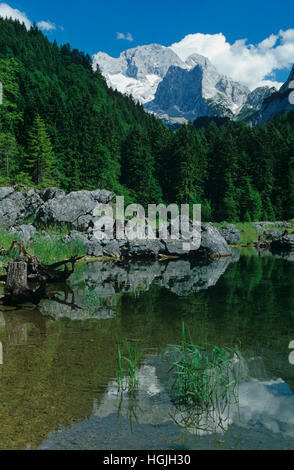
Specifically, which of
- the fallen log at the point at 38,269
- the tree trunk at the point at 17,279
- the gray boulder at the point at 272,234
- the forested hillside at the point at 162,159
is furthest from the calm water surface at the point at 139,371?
the forested hillside at the point at 162,159

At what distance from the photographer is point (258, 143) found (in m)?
77.1

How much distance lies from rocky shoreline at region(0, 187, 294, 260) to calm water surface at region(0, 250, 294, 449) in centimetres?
1318

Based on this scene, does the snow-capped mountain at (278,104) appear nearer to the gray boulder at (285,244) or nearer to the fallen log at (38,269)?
the gray boulder at (285,244)

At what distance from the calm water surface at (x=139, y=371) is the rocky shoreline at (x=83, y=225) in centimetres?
1318

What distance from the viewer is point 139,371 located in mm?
6828

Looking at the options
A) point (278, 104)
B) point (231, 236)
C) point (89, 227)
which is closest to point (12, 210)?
point (89, 227)

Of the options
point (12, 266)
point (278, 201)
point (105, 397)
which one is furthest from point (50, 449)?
point (278, 201)

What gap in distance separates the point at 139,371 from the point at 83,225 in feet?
83.9

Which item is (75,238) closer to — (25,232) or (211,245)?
(25,232)

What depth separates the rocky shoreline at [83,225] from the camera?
28.2m

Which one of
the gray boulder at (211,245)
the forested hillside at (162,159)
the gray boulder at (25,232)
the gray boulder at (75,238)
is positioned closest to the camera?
the gray boulder at (25,232)

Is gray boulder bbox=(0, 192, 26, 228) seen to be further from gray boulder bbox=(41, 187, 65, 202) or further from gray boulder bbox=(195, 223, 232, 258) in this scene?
gray boulder bbox=(195, 223, 232, 258)

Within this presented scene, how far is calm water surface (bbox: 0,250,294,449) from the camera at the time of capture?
4.70 metres
